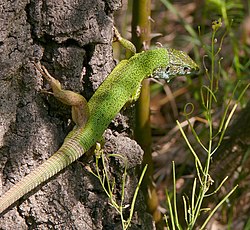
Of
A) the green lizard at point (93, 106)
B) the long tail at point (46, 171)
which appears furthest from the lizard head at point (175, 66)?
the long tail at point (46, 171)

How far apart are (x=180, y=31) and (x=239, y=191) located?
1.92m

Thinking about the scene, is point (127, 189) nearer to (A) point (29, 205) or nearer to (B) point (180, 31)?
(A) point (29, 205)

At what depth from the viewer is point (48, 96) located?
221 centimetres

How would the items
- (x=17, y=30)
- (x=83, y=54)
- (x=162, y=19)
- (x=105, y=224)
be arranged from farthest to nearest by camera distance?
1. (x=162, y=19)
2. (x=105, y=224)
3. (x=83, y=54)
4. (x=17, y=30)

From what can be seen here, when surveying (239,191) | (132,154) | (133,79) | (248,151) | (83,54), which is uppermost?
(83,54)

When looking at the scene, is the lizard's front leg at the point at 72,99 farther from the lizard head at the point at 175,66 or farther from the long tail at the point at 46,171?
the lizard head at the point at 175,66

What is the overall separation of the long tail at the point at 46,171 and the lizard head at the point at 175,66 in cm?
73

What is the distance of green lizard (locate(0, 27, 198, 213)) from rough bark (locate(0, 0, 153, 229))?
0.05m

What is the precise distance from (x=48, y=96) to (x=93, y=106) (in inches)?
7.5

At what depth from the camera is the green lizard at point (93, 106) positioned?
81.4 inches

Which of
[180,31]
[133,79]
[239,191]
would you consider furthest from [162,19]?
[133,79]

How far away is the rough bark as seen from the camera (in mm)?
2092

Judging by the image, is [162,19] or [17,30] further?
[162,19]

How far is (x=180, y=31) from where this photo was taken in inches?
199
